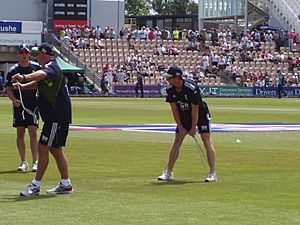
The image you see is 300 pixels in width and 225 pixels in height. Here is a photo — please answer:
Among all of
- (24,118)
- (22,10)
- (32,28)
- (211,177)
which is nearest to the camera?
(211,177)

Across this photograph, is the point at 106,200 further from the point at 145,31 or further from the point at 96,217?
the point at 145,31

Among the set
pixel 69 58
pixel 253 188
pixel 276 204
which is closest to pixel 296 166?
pixel 253 188

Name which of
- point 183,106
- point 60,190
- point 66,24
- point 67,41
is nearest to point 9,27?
point 67,41

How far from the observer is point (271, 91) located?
67.6 metres

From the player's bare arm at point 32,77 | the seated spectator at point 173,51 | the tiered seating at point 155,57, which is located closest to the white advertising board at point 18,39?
the tiered seating at point 155,57

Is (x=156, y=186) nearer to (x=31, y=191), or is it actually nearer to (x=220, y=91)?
(x=31, y=191)

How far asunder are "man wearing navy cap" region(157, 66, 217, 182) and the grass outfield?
0.33 m

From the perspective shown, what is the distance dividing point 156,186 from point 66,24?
5723cm

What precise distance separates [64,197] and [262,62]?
194ft

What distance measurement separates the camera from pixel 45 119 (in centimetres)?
1309

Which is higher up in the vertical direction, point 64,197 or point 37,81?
point 37,81

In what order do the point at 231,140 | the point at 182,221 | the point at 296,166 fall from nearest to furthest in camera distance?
the point at 182,221 < the point at 296,166 < the point at 231,140

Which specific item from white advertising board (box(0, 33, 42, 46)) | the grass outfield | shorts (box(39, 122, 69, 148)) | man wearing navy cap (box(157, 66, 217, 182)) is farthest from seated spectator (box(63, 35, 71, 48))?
shorts (box(39, 122, 69, 148))

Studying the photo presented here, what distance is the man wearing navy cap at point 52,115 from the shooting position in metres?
13.0
